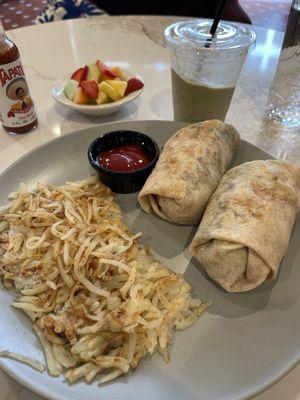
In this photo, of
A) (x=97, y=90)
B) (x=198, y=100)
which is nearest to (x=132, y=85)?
(x=97, y=90)

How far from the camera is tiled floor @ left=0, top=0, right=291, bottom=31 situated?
197 inches

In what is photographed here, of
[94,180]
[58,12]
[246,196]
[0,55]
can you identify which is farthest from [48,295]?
[58,12]

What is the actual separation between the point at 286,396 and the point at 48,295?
83 cm

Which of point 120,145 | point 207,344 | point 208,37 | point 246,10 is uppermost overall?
point 208,37

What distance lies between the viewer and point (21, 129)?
1960 mm

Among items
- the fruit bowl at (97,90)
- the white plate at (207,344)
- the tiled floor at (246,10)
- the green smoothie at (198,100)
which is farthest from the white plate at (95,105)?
the tiled floor at (246,10)

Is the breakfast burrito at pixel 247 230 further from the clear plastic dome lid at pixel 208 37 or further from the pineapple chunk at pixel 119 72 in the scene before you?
the pineapple chunk at pixel 119 72

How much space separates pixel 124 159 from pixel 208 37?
70cm

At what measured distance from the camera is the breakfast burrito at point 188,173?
1.39 metres

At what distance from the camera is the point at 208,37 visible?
1.66m

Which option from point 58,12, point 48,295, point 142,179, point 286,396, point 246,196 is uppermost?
point 58,12

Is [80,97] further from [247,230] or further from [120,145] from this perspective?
[247,230]

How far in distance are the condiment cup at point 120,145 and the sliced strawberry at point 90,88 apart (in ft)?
1.29

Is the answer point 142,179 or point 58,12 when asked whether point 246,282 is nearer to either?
point 142,179
